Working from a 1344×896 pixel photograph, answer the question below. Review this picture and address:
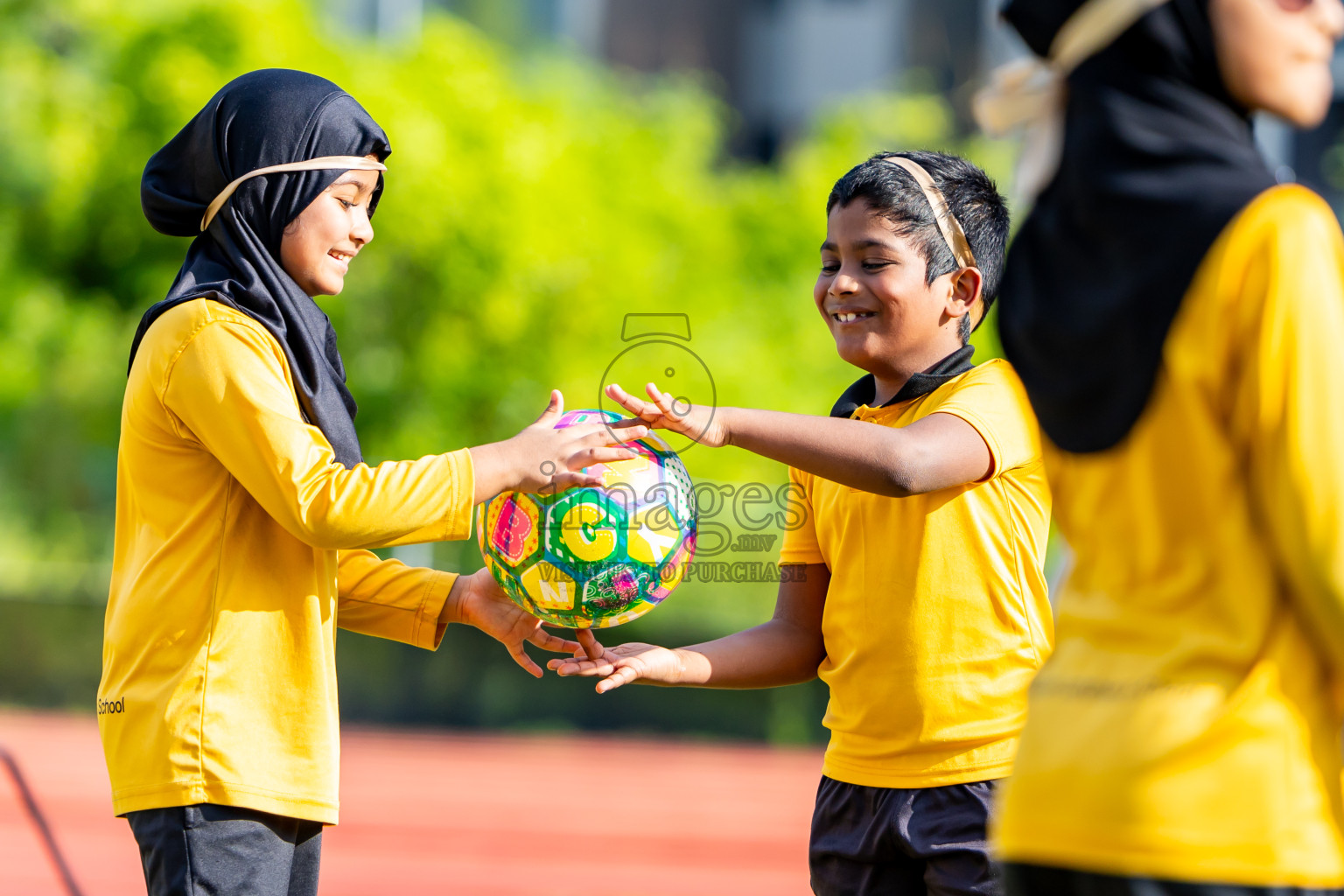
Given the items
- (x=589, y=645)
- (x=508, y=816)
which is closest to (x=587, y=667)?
(x=589, y=645)

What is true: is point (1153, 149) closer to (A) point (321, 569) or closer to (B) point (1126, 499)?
(B) point (1126, 499)

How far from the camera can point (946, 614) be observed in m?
2.67

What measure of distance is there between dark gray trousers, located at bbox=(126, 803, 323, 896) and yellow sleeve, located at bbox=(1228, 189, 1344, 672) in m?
1.81

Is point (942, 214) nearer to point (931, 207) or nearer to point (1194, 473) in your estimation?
point (931, 207)

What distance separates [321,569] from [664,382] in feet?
32.9

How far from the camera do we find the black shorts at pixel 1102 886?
148 centimetres

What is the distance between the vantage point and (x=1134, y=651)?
5.12 feet

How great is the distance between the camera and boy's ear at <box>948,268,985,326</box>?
291 cm

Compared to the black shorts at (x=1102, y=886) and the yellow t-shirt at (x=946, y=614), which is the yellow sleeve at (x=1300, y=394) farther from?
the yellow t-shirt at (x=946, y=614)

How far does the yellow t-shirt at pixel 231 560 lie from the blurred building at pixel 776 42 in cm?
2490

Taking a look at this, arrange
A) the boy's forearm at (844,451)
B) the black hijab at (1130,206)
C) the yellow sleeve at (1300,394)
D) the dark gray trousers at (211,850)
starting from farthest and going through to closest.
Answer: the boy's forearm at (844,451) < the dark gray trousers at (211,850) < the black hijab at (1130,206) < the yellow sleeve at (1300,394)

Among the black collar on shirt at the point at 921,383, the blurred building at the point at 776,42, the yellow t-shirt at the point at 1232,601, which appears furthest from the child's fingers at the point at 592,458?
the blurred building at the point at 776,42

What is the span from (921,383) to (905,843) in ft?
3.04

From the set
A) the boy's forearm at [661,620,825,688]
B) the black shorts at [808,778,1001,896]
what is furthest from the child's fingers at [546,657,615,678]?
the black shorts at [808,778,1001,896]
